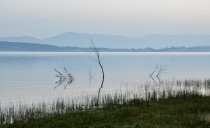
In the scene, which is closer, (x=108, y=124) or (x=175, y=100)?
(x=108, y=124)

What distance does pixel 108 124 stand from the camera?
15641 mm

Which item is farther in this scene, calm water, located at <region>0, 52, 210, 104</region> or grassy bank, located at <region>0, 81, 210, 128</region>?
calm water, located at <region>0, 52, 210, 104</region>

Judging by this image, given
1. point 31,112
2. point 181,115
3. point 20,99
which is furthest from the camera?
point 20,99

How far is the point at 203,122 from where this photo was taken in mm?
15109

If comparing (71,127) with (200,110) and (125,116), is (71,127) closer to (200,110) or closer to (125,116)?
(125,116)

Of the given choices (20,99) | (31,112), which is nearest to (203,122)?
(31,112)

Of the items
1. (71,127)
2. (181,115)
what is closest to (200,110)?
(181,115)

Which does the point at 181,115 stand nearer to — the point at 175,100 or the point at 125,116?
the point at 125,116

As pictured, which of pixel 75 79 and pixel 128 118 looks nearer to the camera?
pixel 128 118

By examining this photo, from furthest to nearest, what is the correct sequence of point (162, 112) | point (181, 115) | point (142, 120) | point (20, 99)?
point (20, 99) → point (162, 112) → point (181, 115) → point (142, 120)

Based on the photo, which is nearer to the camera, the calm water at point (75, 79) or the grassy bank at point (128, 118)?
the grassy bank at point (128, 118)

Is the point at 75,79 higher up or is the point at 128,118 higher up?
the point at 128,118

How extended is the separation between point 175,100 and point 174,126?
9.33 m

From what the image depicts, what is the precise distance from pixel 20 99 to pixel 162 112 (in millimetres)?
18396
